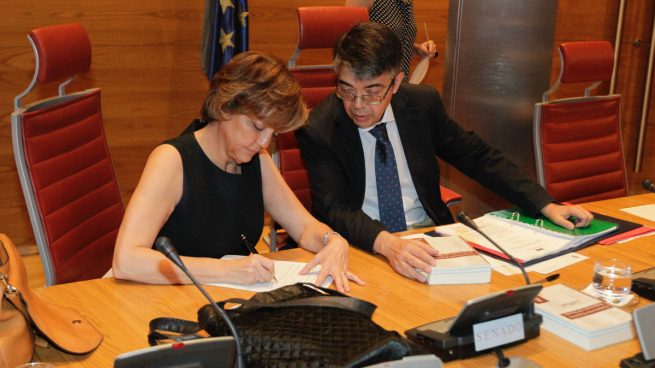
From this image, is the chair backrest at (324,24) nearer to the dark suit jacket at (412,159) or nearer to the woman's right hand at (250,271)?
the dark suit jacket at (412,159)

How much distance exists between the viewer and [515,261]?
1.98 metres

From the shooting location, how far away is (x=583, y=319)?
5.66 ft

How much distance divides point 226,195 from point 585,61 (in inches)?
67.3

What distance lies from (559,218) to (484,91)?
1655 mm

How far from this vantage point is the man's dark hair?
251 centimetres

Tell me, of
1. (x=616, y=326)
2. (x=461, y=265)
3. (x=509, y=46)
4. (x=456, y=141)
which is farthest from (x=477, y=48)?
(x=616, y=326)

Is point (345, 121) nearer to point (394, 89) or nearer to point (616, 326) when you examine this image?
point (394, 89)

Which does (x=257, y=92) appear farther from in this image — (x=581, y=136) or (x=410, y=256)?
(x=581, y=136)

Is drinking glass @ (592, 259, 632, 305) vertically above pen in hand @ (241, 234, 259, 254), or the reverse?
drinking glass @ (592, 259, 632, 305)

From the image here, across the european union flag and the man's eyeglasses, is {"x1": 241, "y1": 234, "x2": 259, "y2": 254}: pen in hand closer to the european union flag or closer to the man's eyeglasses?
the man's eyeglasses

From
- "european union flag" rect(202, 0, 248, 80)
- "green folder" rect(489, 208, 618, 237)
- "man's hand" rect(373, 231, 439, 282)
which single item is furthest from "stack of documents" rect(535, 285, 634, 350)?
"european union flag" rect(202, 0, 248, 80)

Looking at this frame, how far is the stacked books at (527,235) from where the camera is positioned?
2219mm

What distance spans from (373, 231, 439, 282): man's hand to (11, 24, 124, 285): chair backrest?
37.4 inches

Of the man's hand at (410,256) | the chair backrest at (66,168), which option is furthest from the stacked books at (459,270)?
the chair backrest at (66,168)
